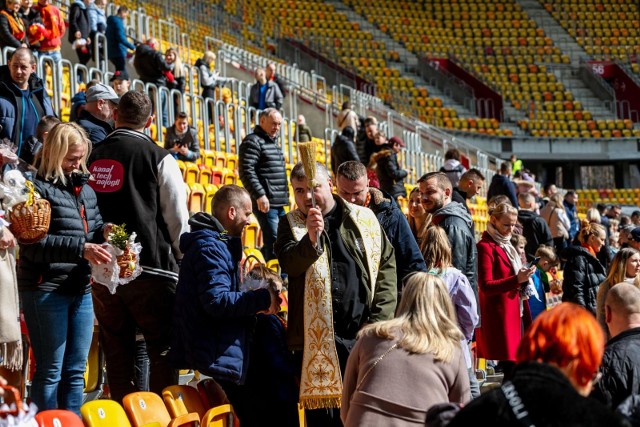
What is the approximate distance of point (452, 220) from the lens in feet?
22.5

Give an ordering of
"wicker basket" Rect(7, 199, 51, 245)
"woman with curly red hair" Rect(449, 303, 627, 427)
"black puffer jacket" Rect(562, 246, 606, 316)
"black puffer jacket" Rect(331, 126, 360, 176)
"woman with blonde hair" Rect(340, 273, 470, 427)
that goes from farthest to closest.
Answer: "black puffer jacket" Rect(331, 126, 360, 176) → "black puffer jacket" Rect(562, 246, 606, 316) → "wicker basket" Rect(7, 199, 51, 245) → "woman with blonde hair" Rect(340, 273, 470, 427) → "woman with curly red hair" Rect(449, 303, 627, 427)

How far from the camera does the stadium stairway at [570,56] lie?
31.8 m

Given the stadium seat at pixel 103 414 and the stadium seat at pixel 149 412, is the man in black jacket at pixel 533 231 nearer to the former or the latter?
the stadium seat at pixel 149 412

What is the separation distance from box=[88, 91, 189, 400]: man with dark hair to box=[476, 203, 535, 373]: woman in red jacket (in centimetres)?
262

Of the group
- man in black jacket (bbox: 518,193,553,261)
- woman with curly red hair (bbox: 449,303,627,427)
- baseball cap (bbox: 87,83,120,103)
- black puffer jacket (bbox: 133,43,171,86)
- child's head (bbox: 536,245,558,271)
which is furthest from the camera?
black puffer jacket (bbox: 133,43,171,86)

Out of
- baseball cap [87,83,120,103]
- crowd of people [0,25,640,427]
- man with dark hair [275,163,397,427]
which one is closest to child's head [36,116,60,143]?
crowd of people [0,25,640,427]

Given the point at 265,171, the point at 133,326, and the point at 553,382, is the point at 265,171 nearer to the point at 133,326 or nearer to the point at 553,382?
the point at 133,326

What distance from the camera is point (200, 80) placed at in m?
14.6

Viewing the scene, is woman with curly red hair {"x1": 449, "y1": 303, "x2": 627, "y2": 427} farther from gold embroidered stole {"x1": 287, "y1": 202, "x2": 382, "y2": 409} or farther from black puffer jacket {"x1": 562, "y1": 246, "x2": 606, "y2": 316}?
black puffer jacket {"x1": 562, "y1": 246, "x2": 606, "y2": 316}

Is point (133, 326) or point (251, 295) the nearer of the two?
point (251, 295)

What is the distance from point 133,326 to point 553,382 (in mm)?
2973

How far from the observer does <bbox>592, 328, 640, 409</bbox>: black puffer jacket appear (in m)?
4.72

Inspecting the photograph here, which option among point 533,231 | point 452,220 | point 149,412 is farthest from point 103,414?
point 533,231

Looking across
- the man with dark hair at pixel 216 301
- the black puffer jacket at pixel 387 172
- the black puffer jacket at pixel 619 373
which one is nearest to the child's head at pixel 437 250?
the man with dark hair at pixel 216 301
